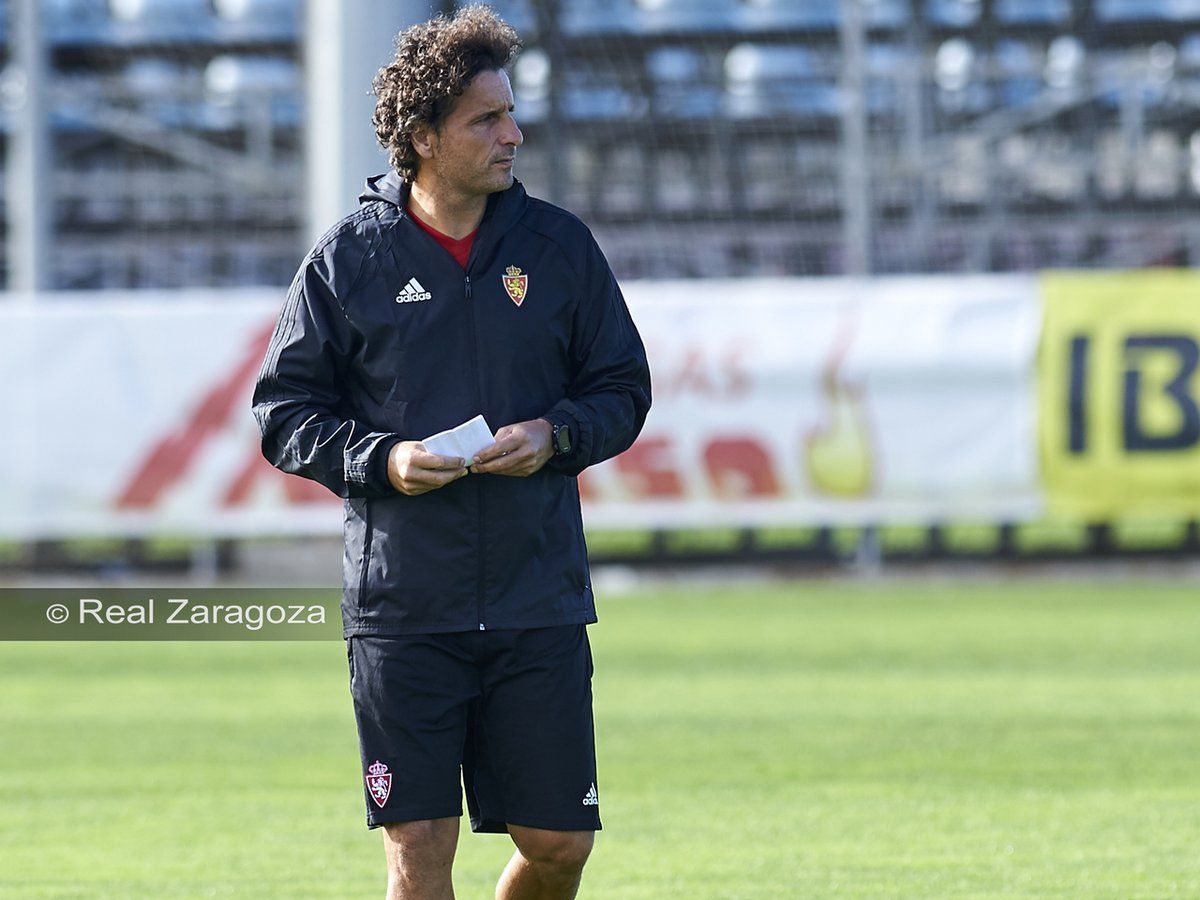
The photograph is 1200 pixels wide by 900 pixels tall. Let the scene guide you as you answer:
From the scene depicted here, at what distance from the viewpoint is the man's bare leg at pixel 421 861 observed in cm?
436

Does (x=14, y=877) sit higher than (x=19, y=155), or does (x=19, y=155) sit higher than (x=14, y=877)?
(x=19, y=155)

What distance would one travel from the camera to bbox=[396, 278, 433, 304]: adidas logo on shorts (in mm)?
4434

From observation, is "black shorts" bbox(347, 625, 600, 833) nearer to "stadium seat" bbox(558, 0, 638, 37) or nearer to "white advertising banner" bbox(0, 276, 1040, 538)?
"white advertising banner" bbox(0, 276, 1040, 538)

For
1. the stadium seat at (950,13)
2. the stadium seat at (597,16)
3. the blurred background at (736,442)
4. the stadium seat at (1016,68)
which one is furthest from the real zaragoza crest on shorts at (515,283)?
the stadium seat at (950,13)

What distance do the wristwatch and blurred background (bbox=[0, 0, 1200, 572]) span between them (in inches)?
302

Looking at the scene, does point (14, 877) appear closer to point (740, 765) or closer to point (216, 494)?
point (740, 765)

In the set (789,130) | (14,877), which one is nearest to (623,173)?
(789,130)

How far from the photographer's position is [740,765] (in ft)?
28.2

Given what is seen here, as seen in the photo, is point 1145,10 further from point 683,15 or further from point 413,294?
point 413,294

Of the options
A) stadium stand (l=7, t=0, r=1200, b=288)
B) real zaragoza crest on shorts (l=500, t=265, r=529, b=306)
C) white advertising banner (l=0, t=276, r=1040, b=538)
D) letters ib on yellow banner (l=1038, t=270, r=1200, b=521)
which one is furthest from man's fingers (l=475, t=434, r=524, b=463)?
stadium stand (l=7, t=0, r=1200, b=288)

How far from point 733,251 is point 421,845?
17.8 metres

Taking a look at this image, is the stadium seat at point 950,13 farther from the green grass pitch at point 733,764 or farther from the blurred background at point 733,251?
the green grass pitch at point 733,764

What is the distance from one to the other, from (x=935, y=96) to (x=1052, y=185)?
157 centimetres

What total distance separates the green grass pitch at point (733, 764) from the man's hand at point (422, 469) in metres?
2.33
